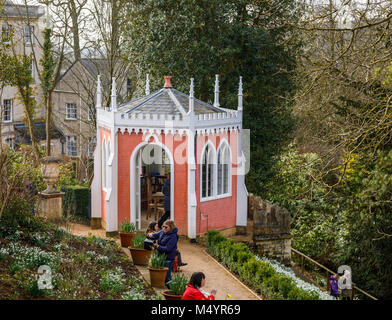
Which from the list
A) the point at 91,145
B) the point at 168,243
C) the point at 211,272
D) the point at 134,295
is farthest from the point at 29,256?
the point at 91,145

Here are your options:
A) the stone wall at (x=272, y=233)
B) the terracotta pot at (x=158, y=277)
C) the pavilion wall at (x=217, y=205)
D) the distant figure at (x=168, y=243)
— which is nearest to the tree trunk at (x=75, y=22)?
the pavilion wall at (x=217, y=205)

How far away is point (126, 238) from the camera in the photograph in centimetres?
1528

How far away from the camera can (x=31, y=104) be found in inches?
1131

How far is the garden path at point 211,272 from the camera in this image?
495 inches

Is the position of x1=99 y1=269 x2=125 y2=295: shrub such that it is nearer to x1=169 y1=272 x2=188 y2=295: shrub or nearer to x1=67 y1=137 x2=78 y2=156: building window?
x1=169 y1=272 x2=188 y2=295: shrub

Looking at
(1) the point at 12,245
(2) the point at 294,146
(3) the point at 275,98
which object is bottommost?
(1) the point at 12,245

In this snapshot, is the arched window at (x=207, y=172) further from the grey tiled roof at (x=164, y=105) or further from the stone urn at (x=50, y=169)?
the stone urn at (x=50, y=169)

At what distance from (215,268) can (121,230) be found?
296cm

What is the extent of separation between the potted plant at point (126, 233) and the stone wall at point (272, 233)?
393 centimetres

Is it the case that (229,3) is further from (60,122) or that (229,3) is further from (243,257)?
(60,122)

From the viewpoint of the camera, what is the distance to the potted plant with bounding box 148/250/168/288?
1198 cm

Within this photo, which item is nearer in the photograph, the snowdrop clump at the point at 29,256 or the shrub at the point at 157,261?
the snowdrop clump at the point at 29,256

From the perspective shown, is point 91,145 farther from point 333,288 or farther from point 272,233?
point 333,288
